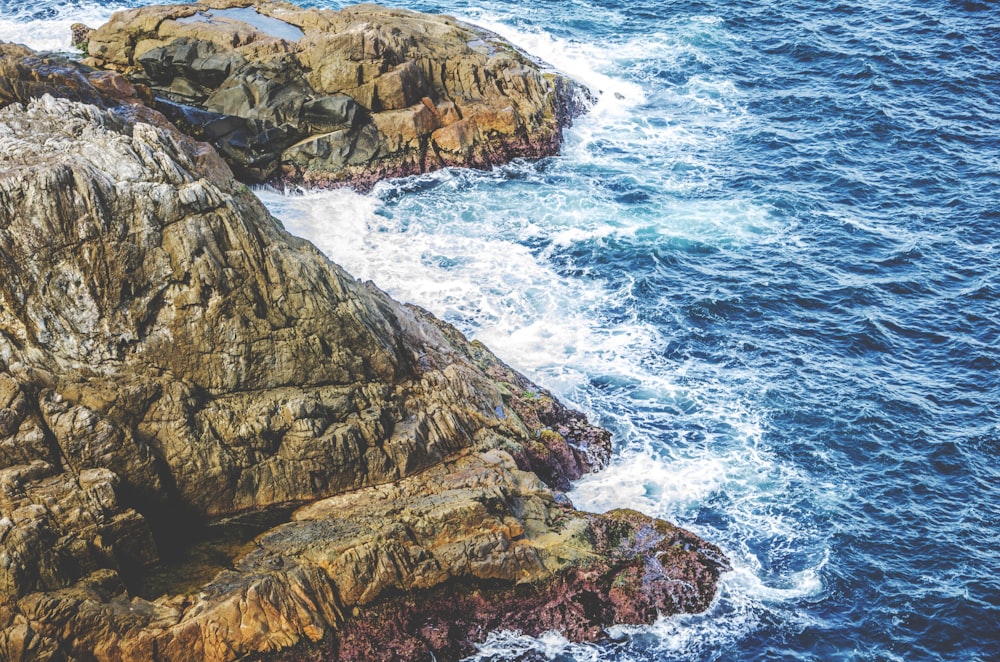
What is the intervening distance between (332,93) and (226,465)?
3322 centimetres

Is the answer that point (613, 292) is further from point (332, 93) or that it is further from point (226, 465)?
point (226, 465)

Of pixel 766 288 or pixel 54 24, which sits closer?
pixel 766 288

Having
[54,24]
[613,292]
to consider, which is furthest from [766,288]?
[54,24]

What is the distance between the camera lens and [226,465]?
86.0 feet

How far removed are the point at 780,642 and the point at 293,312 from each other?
18.8m

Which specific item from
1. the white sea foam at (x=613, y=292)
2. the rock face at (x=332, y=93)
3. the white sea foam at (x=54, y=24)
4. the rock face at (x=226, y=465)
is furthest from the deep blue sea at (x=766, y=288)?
the rock face at (x=226, y=465)

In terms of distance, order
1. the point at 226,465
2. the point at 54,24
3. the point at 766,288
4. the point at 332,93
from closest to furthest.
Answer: the point at 226,465, the point at 766,288, the point at 332,93, the point at 54,24

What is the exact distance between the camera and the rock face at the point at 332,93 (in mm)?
52156

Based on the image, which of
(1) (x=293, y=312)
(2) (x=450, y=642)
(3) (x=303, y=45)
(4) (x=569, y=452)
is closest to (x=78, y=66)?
(3) (x=303, y=45)

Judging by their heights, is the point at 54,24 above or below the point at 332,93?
above

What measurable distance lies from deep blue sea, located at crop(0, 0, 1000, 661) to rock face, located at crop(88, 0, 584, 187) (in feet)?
7.17

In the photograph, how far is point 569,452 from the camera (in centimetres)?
3344

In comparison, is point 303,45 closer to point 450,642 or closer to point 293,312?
point 293,312

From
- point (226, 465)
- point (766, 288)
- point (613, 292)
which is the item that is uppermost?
point (226, 465)
